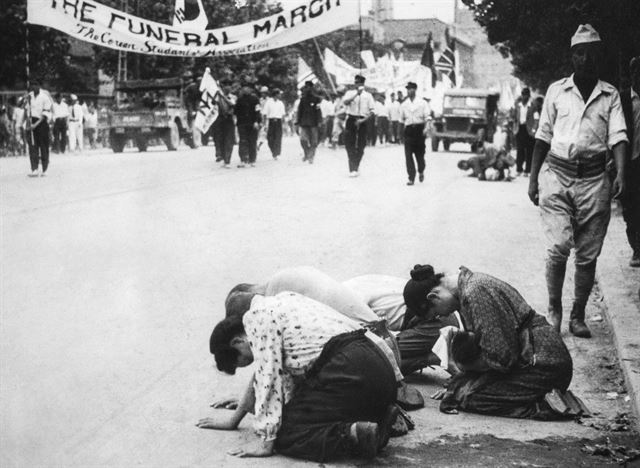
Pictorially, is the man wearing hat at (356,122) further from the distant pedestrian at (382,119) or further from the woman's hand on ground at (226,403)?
the distant pedestrian at (382,119)

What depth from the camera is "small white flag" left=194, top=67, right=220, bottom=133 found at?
22.4 m

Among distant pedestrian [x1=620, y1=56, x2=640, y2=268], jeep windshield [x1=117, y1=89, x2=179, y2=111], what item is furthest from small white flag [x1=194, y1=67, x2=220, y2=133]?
distant pedestrian [x1=620, y1=56, x2=640, y2=268]

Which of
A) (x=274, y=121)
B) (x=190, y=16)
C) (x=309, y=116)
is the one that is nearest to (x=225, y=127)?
(x=309, y=116)

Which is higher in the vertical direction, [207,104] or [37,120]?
[207,104]

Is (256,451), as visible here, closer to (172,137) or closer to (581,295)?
(581,295)

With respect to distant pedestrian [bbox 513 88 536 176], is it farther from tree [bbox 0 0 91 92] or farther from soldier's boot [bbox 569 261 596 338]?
tree [bbox 0 0 91 92]

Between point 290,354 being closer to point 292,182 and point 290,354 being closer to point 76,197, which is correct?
point 76,197

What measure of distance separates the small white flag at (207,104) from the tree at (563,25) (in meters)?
8.19

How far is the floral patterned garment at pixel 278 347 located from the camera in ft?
14.8

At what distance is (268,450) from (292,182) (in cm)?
1357

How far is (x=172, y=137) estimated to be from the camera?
105 ft

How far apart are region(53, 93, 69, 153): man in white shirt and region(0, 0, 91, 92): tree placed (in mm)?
1996

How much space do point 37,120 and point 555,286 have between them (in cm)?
1362

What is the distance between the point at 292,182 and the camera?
18.0 meters
